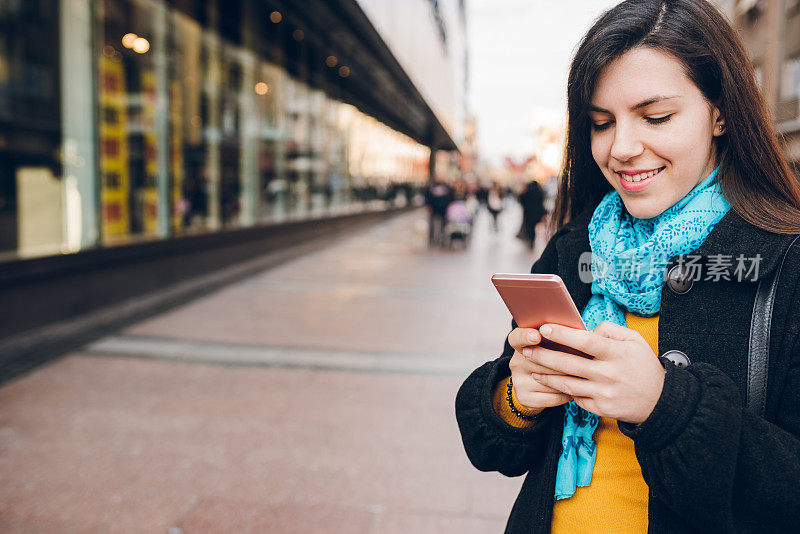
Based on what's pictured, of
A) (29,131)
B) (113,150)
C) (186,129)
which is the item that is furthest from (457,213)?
(29,131)

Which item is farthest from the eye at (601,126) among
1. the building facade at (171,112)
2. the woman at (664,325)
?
the building facade at (171,112)

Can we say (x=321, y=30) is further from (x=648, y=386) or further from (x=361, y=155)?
(x=648, y=386)

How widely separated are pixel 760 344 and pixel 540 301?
0.36 meters

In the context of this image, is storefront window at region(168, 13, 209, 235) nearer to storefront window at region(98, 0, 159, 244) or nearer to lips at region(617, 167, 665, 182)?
storefront window at region(98, 0, 159, 244)

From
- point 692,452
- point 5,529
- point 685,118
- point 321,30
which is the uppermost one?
point 321,30

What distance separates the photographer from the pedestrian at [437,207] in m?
16.0

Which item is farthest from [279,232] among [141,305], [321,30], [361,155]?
[361,155]

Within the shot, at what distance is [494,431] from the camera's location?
129 centimetres

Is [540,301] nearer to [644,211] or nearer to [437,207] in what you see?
[644,211]

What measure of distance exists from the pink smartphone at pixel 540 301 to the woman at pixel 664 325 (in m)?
0.02

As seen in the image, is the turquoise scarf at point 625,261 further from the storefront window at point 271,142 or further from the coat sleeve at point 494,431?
the storefront window at point 271,142

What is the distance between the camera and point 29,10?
6.48 meters

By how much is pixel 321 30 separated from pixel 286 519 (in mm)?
13912

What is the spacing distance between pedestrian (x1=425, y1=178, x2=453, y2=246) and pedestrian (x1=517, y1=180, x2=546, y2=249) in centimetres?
180
